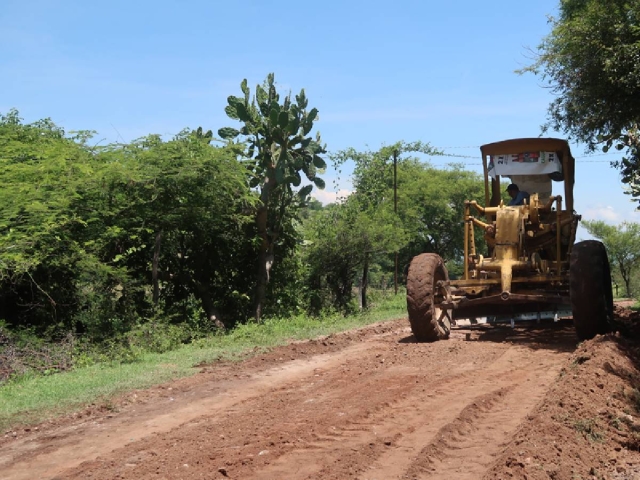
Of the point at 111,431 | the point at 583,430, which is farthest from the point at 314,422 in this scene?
the point at 583,430

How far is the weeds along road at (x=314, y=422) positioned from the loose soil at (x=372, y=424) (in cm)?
2

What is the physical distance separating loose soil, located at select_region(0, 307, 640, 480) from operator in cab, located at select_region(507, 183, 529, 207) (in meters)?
3.29

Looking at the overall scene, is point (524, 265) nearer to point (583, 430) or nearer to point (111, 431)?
point (583, 430)

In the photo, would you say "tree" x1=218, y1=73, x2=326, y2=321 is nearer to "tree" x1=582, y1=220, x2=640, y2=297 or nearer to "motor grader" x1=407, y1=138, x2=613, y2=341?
"motor grader" x1=407, y1=138, x2=613, y2=341

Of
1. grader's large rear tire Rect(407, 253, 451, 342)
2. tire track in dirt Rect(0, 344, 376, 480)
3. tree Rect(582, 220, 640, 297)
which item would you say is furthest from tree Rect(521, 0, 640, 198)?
tree Rect(582, 220, 640, 297)

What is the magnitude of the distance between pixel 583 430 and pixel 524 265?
19.0ft

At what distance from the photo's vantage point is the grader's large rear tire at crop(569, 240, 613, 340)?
10.2 metres

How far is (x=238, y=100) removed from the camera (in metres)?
20.0

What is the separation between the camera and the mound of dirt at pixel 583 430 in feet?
17.3

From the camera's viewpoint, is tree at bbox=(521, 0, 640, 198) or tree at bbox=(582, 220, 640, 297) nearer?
tree at bbox=(521, 0, 640, 198)

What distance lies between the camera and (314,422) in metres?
6.78

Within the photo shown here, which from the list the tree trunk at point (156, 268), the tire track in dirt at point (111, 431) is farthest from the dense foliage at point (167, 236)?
the tire track in dirt at point (111, 431)

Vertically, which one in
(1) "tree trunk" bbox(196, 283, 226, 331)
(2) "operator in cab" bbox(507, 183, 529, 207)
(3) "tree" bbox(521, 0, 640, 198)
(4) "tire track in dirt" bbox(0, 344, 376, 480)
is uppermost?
(3) "tree" bbox(521, 0, 640, 198)

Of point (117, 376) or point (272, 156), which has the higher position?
point (272, 156)
